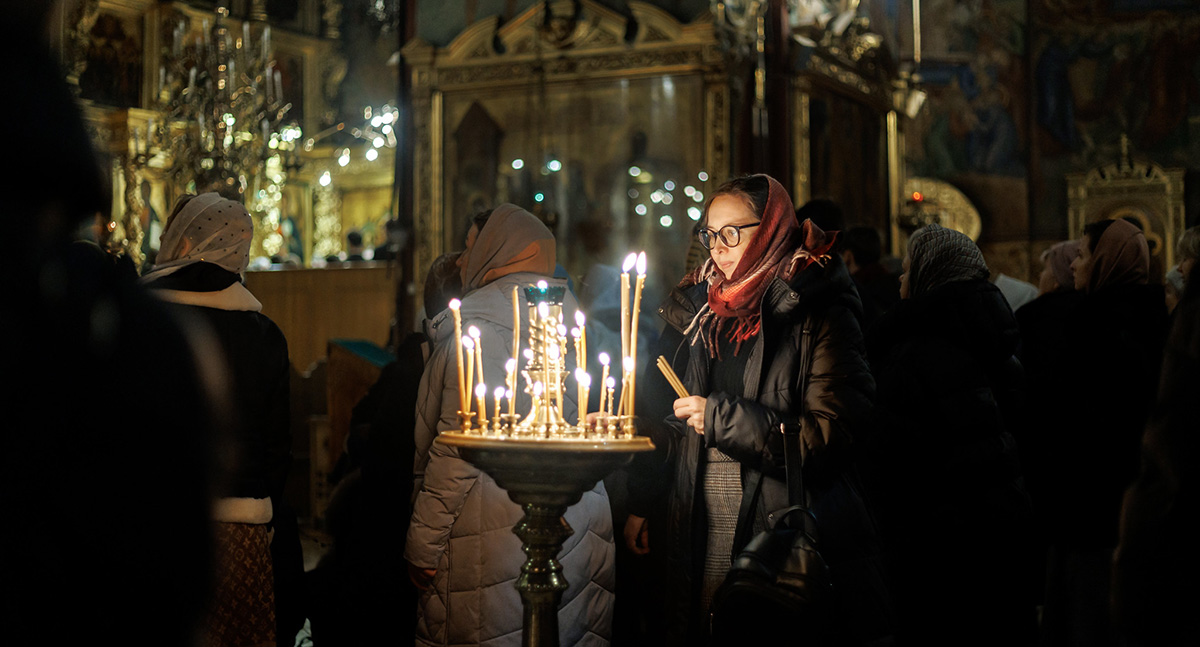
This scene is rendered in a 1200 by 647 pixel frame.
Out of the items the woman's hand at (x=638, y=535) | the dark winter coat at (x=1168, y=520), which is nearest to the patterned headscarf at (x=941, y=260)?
the woman's hand at (x=638, y=535)

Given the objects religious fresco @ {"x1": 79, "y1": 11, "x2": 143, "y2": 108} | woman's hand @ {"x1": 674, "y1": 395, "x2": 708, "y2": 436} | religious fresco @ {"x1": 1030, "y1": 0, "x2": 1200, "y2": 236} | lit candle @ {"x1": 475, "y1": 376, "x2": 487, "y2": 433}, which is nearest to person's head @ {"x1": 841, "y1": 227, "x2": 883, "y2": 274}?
woman's hand @ {"x1": 674, "y1": 395, "x2": 708, "y2": 436}

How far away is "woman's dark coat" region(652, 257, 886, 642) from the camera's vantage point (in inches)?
109

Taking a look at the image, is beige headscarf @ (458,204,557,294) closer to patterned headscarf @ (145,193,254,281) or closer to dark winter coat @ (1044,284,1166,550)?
patterned headscarf @ (145,193,254,281)

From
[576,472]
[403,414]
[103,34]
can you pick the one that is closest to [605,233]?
[403,414]

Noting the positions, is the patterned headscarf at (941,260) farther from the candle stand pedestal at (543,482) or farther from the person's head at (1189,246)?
the candle stand pedestal at (543,482)

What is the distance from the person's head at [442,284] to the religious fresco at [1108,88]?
1782 centimetres

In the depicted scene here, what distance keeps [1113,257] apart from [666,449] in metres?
2.16

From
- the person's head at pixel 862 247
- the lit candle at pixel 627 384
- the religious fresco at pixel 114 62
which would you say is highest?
the religious fresco at pixel 114 62

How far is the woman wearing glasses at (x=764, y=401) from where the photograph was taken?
278cm

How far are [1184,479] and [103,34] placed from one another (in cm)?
1883

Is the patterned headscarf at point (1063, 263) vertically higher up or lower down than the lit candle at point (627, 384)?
higher up

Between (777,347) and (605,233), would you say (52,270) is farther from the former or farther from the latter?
(605,233)

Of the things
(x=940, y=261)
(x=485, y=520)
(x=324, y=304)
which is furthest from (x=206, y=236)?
(x=324, y=304)

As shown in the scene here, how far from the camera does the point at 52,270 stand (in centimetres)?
115
